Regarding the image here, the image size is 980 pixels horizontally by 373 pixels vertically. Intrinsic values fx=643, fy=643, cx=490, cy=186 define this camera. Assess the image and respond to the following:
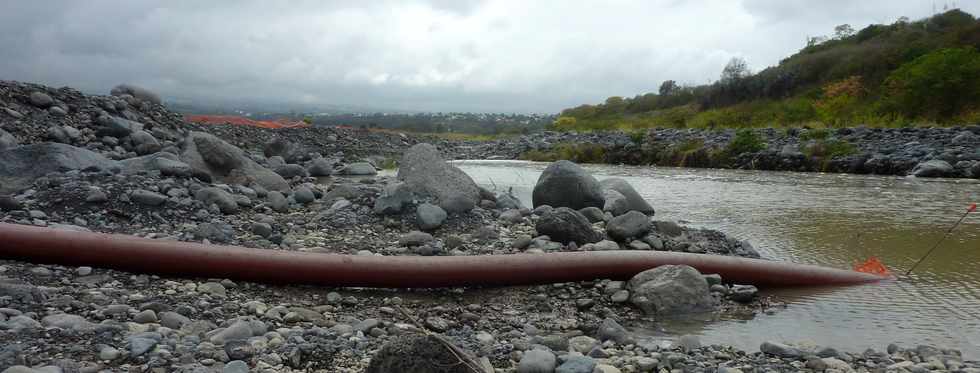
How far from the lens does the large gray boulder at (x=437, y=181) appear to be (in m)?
6.94

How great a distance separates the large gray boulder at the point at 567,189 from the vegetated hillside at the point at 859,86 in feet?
52.2

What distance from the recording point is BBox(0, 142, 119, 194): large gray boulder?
6867 mm

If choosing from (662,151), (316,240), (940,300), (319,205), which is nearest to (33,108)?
(319,205)

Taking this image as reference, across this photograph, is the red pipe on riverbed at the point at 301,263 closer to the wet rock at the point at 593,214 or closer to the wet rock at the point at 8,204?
the wet rock at the point at 8,204

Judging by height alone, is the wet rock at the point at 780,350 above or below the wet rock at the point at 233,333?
below

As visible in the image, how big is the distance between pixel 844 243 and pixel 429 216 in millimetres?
4642

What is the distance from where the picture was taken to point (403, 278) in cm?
451

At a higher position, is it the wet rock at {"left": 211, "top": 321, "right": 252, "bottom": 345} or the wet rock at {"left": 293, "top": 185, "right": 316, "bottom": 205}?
the wet rock at {"left": 293, "top": 185, "right": 316, "bottom": 205}

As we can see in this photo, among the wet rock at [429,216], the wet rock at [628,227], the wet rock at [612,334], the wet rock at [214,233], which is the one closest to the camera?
the wet rock at [612,334]

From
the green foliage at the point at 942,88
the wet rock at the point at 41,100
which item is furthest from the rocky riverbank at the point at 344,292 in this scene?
the green foliage at the point at 942,88

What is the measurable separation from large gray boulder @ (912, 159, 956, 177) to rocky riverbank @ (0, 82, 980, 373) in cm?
836

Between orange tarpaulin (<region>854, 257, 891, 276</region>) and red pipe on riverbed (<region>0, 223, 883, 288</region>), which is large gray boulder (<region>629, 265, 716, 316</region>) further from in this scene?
orange tarpaulin (<region>854, 257, 891, 276</region>)

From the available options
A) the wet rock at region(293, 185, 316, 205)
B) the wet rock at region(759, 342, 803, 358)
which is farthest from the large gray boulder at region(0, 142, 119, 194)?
the wet rock at region(759, 342, 803, 358)

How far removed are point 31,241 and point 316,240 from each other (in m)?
2.23
